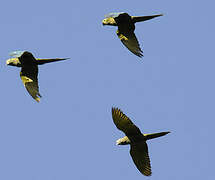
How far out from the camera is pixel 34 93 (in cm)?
3144

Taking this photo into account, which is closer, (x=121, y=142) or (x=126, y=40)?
(x=121, y=142)

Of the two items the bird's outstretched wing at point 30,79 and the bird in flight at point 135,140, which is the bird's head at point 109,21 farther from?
the bird in flight at point 135,140

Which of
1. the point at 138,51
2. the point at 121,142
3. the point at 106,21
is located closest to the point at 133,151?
the point at 121,142

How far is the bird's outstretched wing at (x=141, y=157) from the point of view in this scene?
2975 cm

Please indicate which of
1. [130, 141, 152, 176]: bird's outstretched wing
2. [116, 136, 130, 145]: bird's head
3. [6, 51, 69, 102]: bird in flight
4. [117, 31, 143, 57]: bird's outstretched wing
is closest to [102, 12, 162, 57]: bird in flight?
[117, 31, 143, 57]: bird's outstretched wing

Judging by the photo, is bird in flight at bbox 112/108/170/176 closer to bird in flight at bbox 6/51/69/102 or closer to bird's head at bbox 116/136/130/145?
bird's head at bbox 116/136/130/145

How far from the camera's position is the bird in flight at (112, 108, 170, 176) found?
28.5 metres

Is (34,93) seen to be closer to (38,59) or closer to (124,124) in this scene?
(38,59)

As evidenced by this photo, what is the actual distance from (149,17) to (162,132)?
6282mm

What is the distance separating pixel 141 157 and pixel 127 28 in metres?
6.64

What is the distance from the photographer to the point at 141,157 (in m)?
29.9

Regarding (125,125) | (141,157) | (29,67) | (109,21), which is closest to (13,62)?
(29,67)

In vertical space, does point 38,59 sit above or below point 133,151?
above

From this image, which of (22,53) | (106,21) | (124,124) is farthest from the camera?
(106,21)
